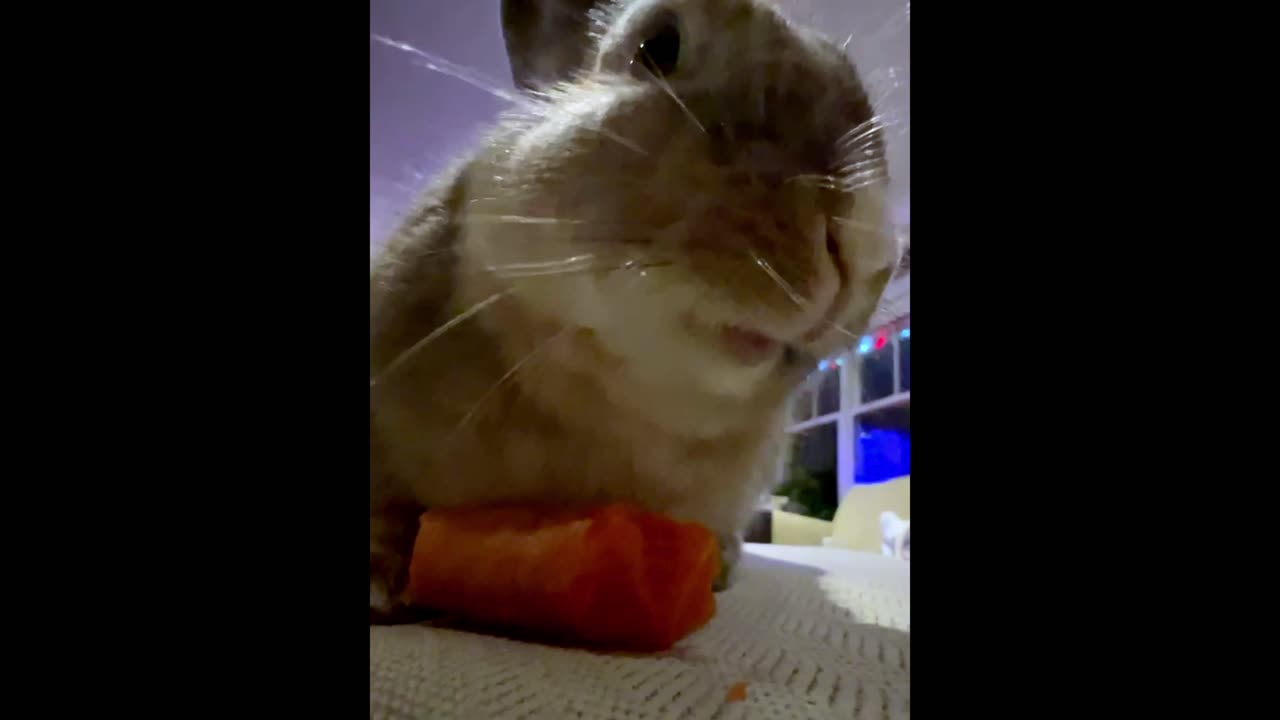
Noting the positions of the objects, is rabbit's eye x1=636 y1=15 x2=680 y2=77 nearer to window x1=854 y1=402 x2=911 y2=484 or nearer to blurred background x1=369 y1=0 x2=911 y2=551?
blurred background x1=369 y1=0 x2=911 y2=551

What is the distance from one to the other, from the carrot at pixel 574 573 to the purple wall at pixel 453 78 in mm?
251

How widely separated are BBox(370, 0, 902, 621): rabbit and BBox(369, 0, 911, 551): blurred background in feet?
0.07

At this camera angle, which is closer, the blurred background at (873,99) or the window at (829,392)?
the blurred background at (873,99)

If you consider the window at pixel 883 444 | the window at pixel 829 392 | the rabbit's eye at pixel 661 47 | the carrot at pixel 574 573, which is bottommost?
the carrot at pixel 574 573

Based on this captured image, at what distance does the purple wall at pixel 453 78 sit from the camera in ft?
1.10

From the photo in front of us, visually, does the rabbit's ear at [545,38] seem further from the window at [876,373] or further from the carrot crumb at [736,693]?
the carrot crumb at [736,693]

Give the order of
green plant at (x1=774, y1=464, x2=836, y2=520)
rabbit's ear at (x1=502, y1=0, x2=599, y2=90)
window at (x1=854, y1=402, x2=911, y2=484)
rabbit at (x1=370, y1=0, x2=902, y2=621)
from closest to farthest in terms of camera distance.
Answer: window at (x1=854, y1=402, x2=911, y2=484)
rabbit at (x1=370, y1=0, x2=902, y2=621)
rabbit's ear at (x1=502, y1=0, x2=599, y2=90)
green plant at (x1=774, y1=464, x2=836, y2=520)

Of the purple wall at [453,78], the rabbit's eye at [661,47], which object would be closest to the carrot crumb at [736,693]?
Result: the purple wall at [453,78]

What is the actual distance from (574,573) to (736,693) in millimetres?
146

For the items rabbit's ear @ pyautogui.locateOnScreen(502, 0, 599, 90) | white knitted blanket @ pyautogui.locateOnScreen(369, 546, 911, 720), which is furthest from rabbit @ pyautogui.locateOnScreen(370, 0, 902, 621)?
white knitted blanket @ pyautogui.locateOnScreen(369, 546, 911, 720)

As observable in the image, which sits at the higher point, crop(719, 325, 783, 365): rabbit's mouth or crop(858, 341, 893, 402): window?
crop(719, 325, 783, 365): rabbit's mouth

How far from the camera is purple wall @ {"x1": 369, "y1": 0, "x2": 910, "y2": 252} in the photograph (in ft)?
1.10
